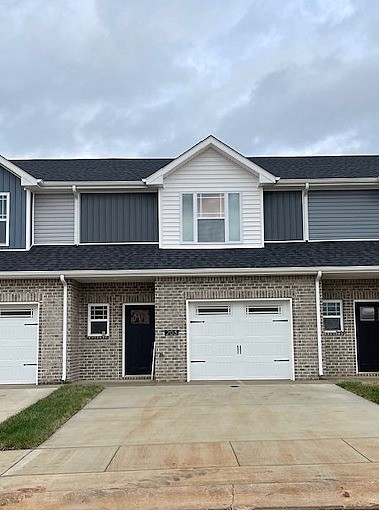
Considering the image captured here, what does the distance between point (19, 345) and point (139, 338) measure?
133 inches

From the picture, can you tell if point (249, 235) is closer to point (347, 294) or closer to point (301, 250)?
point (301, 250)

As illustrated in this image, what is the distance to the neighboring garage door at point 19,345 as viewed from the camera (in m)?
15.9

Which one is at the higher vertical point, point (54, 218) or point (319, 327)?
point (54, 218)

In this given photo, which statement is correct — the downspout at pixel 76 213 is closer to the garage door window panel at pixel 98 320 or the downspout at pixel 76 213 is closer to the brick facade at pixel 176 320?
the brick facade at pixel 176 320

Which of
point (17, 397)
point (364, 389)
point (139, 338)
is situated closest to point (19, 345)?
point (17, 397)

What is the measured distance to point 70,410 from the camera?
11.3 meters

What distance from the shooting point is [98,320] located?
17.0m

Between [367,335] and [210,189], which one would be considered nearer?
[367,335]

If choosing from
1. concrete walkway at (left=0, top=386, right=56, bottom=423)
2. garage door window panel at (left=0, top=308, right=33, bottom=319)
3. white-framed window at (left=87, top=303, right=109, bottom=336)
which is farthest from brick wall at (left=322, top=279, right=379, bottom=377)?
garage door window panel at (left=0, top=308, right=33, bottom=319)

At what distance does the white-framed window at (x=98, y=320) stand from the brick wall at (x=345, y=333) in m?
6.23

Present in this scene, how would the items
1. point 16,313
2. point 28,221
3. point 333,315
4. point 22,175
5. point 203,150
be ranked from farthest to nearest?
point 203,150
point 28,221
point 22,175
point 333,315
point 16,313

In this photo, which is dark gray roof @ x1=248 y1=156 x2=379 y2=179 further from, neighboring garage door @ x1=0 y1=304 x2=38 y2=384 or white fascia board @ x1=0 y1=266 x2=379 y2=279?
neighboring garage door @ x1=0 y1=304 x2=38 y2=384

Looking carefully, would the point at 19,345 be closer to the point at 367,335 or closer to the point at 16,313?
the point at 16,313

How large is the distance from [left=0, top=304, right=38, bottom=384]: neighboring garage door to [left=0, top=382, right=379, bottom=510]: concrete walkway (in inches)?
163
